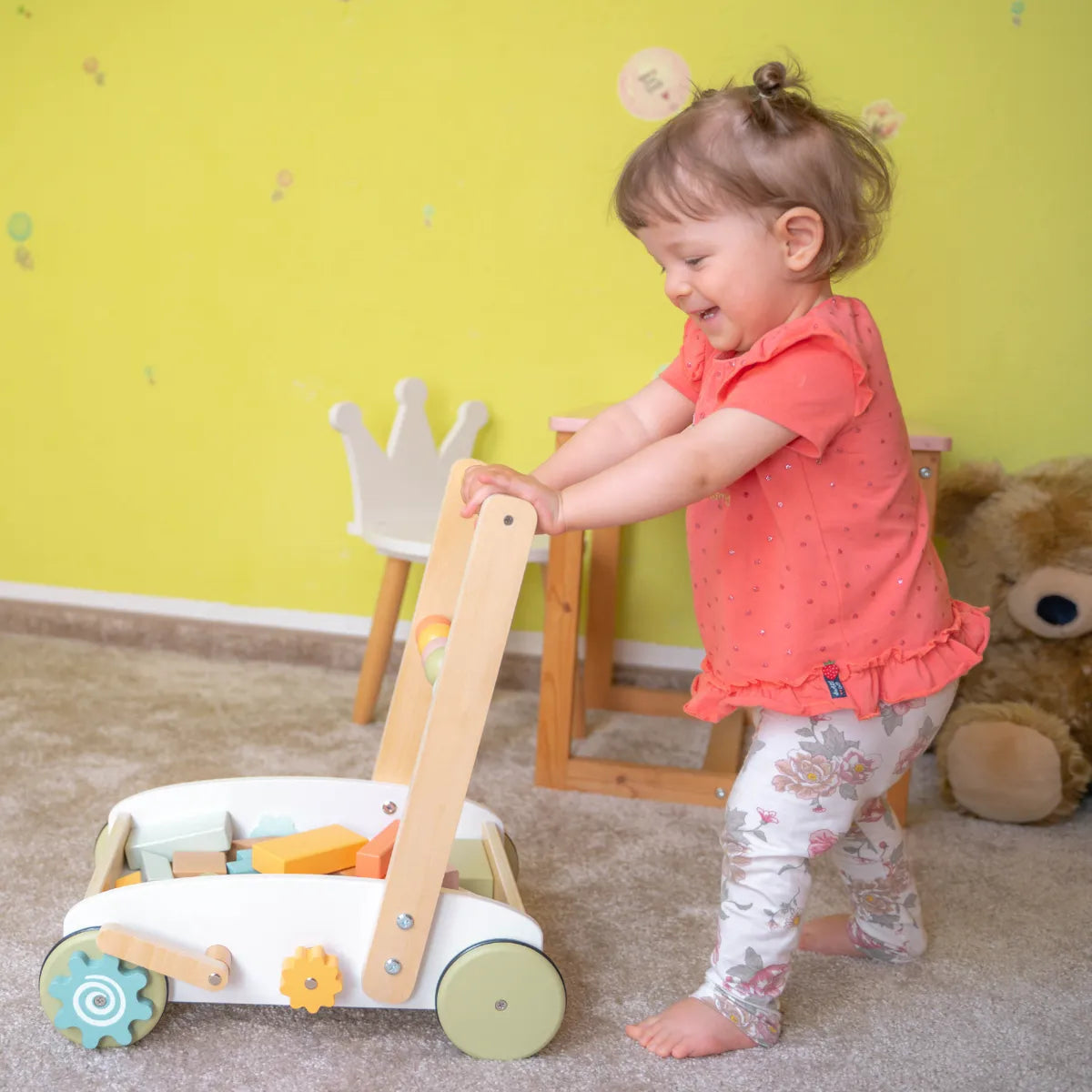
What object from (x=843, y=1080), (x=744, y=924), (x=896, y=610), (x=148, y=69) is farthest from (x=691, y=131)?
(x=148, y=69)

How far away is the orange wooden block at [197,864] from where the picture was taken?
3.14 ft

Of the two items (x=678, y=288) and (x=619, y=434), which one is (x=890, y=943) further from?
(x=678, y=288)

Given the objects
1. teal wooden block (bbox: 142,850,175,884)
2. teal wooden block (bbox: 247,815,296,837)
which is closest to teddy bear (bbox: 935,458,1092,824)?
teal wooden block (bbox: 247,815,296,837)

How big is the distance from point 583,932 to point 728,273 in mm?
631

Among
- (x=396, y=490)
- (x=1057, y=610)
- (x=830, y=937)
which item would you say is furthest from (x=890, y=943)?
(x=396, y=490)

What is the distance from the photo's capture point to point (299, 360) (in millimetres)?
1906

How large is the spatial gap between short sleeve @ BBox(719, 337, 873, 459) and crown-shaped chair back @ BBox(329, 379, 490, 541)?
0.91 meters

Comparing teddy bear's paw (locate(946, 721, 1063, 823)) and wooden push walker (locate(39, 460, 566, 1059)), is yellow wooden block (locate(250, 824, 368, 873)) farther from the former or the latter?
teddy bear's paw (locate(946, 721, 1063, 823))

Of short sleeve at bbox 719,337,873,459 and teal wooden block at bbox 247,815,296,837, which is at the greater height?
short sleeve at bbox 719,337,873,459

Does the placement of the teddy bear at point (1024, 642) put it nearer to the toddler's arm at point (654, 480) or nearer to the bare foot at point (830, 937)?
the bare foot at point (830, 937)

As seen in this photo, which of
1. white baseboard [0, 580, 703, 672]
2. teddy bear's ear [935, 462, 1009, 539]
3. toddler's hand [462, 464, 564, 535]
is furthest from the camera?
white baseboard [0, 580, 703, 672]

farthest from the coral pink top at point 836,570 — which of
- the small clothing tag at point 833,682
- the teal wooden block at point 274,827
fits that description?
the teal wooden block at point 274,827

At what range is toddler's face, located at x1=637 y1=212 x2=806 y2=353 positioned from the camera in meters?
0.86

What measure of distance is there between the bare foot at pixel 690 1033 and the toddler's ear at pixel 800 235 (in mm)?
590
